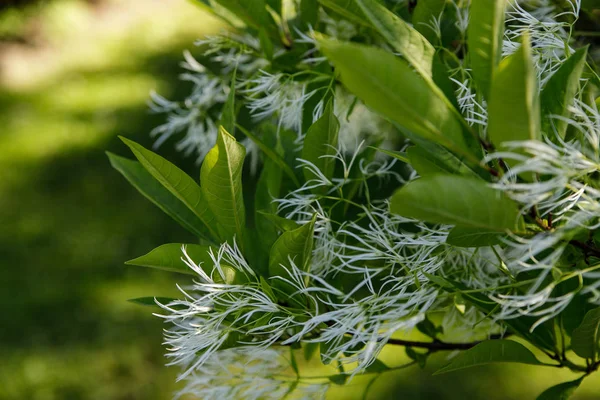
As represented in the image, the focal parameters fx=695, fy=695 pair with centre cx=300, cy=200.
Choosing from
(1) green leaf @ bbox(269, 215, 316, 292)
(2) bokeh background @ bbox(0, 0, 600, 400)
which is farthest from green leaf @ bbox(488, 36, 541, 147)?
(2) bokeh background @ bbox(0, 0, 600, 400)

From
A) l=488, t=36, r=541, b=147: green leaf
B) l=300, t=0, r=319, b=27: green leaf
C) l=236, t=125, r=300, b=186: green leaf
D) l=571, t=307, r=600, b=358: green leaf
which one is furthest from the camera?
l=300, t=0, r=319, b=27: green leaf

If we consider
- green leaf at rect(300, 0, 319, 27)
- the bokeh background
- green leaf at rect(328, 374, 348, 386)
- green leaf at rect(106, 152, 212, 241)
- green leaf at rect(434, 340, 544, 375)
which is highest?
green leaf at rect(300, 0, 319, 27)

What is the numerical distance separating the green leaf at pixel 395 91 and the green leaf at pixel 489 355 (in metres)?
0.19

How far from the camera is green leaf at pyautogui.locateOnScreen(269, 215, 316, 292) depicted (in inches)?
19.9

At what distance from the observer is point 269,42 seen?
0.70 meters

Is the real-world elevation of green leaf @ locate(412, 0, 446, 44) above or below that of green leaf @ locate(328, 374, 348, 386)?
above

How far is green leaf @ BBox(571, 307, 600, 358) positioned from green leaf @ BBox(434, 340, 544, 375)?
4 centimetres

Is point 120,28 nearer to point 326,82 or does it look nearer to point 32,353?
point 32,353

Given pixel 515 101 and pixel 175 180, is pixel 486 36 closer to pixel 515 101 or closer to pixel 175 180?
pixel 515 101

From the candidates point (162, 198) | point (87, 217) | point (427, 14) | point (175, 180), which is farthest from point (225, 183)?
point (87, 217)

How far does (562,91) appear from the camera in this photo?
1.45 ft

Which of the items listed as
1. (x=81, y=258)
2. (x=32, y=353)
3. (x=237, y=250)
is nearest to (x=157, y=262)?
(x=237, y=250)

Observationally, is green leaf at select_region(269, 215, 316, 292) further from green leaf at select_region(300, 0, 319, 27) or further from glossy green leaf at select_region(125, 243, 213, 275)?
green leaf at select_region(300, 0, 319, 27)

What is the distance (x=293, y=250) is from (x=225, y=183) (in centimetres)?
7
